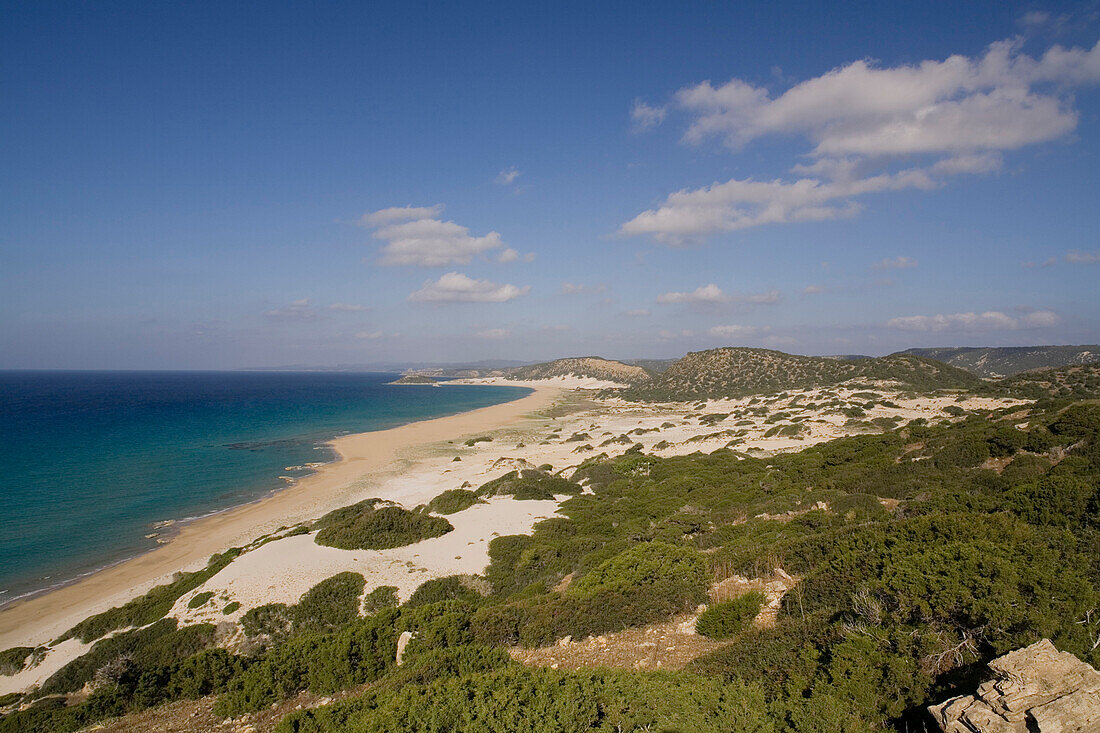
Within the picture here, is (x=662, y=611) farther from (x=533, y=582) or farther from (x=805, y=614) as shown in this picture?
(x=533, y=582)

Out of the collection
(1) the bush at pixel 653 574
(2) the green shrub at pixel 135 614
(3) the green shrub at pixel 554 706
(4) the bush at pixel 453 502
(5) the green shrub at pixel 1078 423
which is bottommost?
(2) the green shrub at pixel 135 614

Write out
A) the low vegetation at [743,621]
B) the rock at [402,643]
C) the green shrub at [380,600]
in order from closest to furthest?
the low vegetation at [743,621] < the rock at [402,643] < the green shrub at [380,600]

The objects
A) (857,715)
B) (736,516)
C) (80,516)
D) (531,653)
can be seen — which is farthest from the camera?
(80,516)

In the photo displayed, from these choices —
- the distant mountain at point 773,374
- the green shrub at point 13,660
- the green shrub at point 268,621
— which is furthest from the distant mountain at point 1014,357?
the green shrub at point 13,660

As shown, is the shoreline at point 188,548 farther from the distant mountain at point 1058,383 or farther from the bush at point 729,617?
the distant mountain at point 1058,383

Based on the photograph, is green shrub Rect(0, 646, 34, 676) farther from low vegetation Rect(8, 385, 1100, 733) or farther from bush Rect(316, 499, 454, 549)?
bush Rect(316, 499, 454, 549)

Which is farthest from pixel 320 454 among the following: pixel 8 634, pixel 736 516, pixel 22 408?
pixel 22 408

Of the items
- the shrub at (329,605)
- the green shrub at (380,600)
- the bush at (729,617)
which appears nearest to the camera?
the bush at (729,617)
